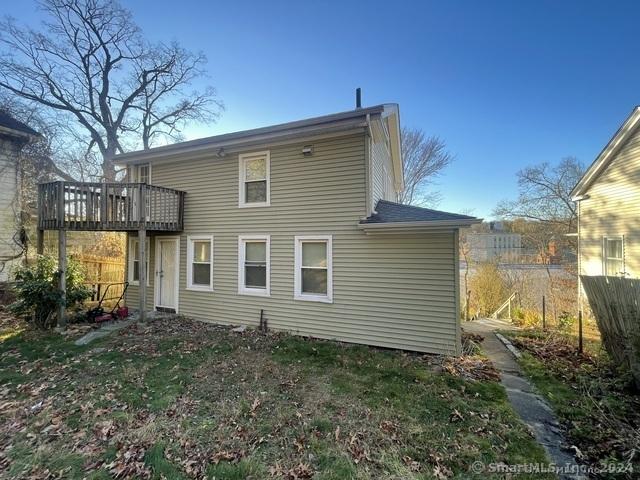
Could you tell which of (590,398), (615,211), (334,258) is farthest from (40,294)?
(615,211)

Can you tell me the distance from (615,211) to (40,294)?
1760 centimetres

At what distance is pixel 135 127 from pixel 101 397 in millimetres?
20706

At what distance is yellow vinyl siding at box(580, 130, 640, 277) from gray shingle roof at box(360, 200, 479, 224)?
275 inches

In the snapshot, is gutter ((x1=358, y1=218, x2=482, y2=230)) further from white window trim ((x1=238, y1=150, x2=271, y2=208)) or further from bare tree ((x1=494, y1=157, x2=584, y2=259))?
bare tree ((x1=494, y1=157, x2=584, y2=259))

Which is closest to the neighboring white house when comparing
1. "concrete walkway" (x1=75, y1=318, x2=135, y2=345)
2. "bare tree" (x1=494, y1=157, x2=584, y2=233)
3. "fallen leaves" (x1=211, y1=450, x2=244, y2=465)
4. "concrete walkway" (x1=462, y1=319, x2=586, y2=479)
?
"concrete walkway" (x1=75, y1=318, x2=135, y2=345)

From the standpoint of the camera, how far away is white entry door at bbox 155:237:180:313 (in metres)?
9.43

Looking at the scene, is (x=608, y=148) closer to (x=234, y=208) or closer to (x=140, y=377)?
(x=234, y=208)

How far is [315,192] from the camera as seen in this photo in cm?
757

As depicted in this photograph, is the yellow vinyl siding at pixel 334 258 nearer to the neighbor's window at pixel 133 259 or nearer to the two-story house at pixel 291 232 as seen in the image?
the two-story house at pixel 291 232

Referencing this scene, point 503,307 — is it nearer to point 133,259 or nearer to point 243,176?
point 243,176

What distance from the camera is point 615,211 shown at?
383 inches

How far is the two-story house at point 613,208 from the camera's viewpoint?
882cm

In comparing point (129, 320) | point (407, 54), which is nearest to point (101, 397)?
point (129, 320)

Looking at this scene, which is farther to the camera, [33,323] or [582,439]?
[33,323]
